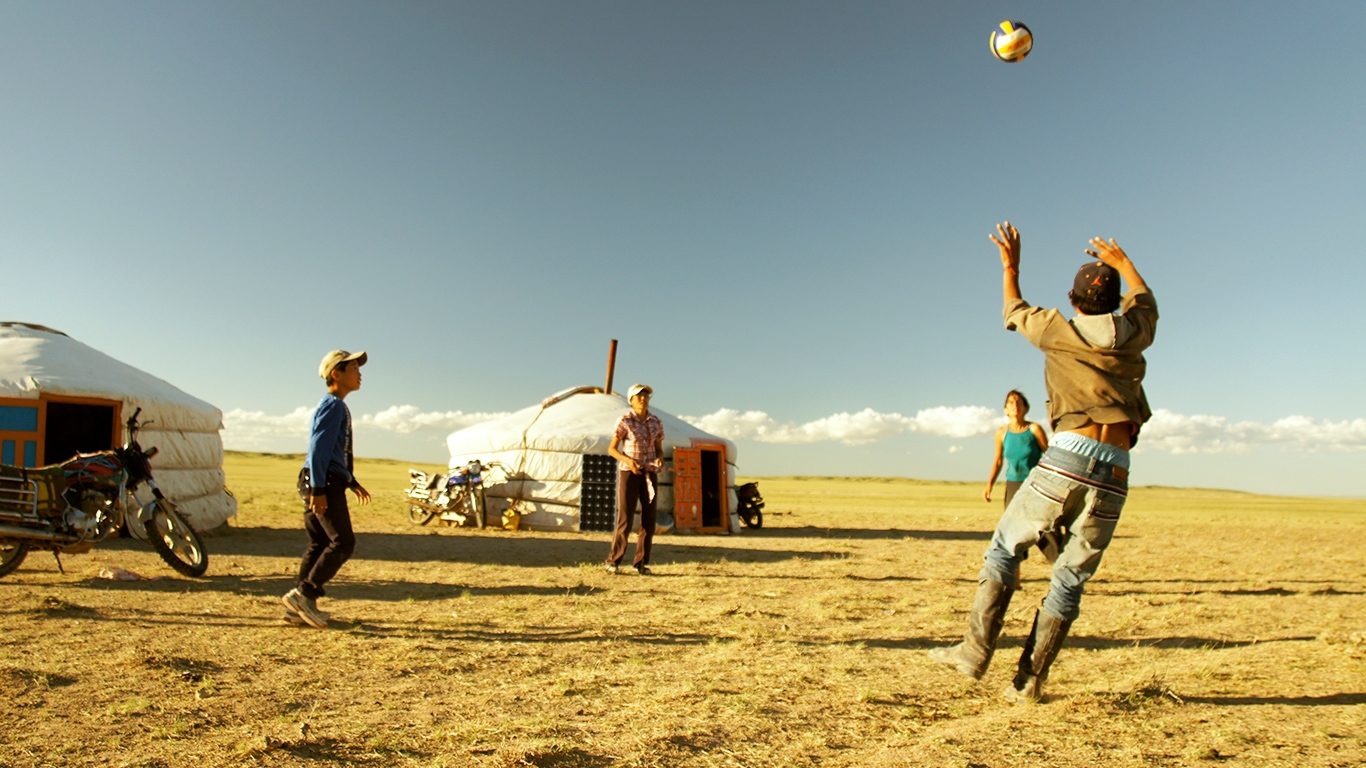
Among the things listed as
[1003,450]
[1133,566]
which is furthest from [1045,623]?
[1133,566]

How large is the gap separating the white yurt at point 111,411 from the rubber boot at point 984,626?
7.34 meters

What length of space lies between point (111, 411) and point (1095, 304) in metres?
10.6

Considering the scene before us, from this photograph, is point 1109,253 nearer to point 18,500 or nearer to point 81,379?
point 18,500

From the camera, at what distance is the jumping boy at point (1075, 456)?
2771 mm

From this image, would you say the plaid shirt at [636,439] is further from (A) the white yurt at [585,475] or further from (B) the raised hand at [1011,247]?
(A) the white yurt at [585,475]

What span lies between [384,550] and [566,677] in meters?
5.90

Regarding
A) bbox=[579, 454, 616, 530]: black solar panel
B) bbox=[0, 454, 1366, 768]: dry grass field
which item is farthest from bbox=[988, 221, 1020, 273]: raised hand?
bbox=[579, 454, 616, 530]: black solar panel

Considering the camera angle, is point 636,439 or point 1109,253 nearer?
point 1109,253

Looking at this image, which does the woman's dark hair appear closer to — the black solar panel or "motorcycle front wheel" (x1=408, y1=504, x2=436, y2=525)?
the black solar panel

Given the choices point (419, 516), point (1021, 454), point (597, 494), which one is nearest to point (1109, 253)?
point (1021, 454)

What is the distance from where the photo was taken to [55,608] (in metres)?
4.73

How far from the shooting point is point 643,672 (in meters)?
3.45

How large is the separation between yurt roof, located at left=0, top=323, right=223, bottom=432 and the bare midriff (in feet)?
31.4

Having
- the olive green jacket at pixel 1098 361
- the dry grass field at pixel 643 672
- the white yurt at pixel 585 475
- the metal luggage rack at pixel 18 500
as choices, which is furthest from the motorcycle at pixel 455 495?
the olive green jacket at pixel 1098 361
